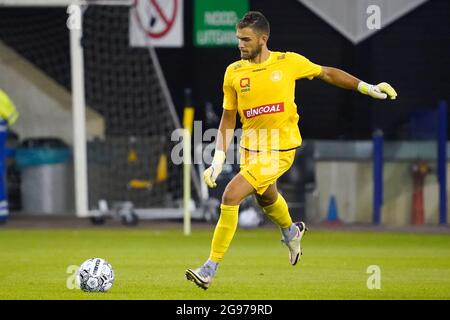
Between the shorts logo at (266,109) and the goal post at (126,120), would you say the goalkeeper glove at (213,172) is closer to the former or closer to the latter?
the shorts logo at (266,109)

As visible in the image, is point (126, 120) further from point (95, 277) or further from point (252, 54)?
point (95, 277)

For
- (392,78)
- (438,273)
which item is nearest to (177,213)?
(392,78)

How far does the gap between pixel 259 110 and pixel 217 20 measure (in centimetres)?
1148

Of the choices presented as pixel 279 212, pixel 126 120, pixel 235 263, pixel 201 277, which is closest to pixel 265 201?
pixel 279 212

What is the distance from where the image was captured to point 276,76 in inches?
383

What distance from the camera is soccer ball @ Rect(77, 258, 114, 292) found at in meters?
9.21

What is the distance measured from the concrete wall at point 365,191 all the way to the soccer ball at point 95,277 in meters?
10.7

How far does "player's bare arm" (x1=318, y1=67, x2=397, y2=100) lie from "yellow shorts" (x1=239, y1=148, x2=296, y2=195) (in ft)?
2.29

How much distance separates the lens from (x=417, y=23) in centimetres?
2098

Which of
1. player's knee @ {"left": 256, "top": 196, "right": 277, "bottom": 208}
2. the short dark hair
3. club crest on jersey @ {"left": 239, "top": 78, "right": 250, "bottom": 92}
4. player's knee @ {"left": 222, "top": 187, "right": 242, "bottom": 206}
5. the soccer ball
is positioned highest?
the short dark hair

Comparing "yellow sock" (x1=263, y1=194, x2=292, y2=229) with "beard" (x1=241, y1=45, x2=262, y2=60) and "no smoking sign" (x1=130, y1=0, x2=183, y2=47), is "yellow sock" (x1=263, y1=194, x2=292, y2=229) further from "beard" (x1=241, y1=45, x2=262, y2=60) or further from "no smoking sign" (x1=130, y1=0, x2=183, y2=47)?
"no smoking sign" (x1=130, y1=0, x2=183, y2=47)

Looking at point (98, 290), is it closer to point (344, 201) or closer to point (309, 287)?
point (309, 287)

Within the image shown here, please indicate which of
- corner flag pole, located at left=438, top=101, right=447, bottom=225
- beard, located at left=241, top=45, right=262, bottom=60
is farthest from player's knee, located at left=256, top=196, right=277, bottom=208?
corner flag pole, located at left=438, top=101, right=447, bottom=225

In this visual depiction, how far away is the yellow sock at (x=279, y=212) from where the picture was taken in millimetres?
10219
